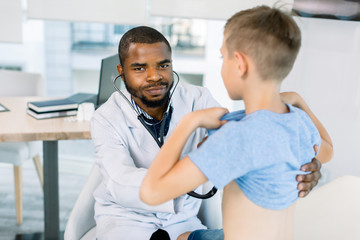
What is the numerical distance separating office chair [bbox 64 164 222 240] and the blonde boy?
1.83 ft

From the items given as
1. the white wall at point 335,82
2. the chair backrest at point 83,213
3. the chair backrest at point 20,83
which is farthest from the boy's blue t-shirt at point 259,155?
the chair backrest at point 20,83

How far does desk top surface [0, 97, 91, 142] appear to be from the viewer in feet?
5.74

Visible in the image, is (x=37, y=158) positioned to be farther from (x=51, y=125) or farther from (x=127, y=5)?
(x=127, y=5)

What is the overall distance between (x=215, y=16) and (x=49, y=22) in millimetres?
1256

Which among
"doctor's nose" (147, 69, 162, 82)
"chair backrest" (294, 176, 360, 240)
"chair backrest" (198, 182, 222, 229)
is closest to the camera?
"chair backrest" (294, 176, 360, 240)

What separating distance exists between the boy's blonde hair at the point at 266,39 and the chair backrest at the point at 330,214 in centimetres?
62

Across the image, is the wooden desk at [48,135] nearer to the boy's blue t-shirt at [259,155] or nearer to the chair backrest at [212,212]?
the chair backrest at [212,212]

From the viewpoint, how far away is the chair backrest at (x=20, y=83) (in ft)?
8.53

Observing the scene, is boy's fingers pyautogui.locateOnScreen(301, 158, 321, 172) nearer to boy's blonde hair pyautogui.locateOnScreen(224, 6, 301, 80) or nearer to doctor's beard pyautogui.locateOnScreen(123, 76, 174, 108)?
boy's blonde hair pyautogui.locateOnScreen(224, 6, 301, 80)

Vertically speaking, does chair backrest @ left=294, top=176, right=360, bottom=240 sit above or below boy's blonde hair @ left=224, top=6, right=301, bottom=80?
below

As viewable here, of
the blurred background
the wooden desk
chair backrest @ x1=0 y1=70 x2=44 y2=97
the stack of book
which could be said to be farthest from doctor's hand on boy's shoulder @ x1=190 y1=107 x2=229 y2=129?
chair backrest @ x1=0 y1=70 x2=44 y2=97

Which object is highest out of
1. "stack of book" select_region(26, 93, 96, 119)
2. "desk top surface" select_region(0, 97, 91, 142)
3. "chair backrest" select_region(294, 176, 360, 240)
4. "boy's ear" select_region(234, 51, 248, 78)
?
"boy's ear" select_region(234, 51, 248, 78)

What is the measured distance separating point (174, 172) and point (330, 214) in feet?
2.55

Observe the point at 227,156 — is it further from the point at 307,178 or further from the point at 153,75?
the point at 153,75
